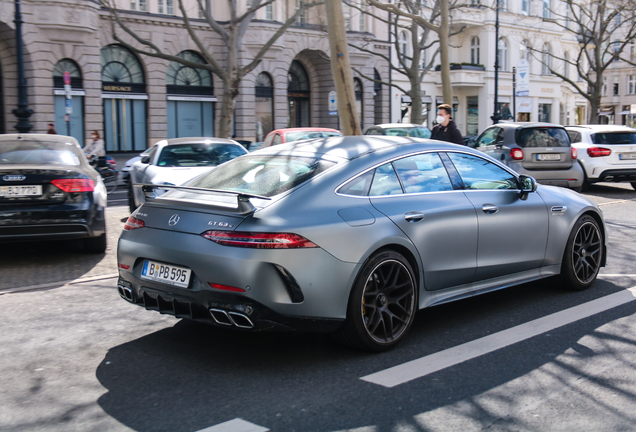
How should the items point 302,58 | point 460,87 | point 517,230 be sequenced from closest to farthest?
1. point 517,230
2. point 302,58
3. point 460,87

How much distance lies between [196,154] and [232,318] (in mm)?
7716

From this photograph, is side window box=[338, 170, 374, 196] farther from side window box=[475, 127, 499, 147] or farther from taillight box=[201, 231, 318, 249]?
side window box=[475, 127, 499, 147]

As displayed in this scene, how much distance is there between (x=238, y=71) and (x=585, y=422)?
68.0 feet

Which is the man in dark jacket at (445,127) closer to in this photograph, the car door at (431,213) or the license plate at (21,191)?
the car door at (431,213)

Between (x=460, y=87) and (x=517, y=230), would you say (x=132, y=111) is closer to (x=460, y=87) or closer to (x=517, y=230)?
(x=460, y=87)

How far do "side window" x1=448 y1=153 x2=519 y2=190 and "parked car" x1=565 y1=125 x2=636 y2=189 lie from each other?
36.3 feet

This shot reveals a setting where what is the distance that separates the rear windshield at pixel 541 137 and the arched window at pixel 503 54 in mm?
37173

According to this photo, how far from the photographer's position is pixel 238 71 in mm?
23000

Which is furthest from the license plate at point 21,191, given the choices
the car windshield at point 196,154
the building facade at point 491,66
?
the building facade at point 491,66

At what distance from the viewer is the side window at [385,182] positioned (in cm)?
472

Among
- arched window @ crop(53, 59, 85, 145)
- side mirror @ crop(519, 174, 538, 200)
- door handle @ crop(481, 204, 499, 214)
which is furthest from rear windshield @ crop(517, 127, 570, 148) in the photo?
arched window @ crop(53, 59, 85, 145)

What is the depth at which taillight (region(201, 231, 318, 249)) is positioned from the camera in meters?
→ 4.05

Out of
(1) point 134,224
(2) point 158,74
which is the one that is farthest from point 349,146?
(2) point 158,74

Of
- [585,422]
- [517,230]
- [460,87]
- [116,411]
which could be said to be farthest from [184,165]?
[460,87]
